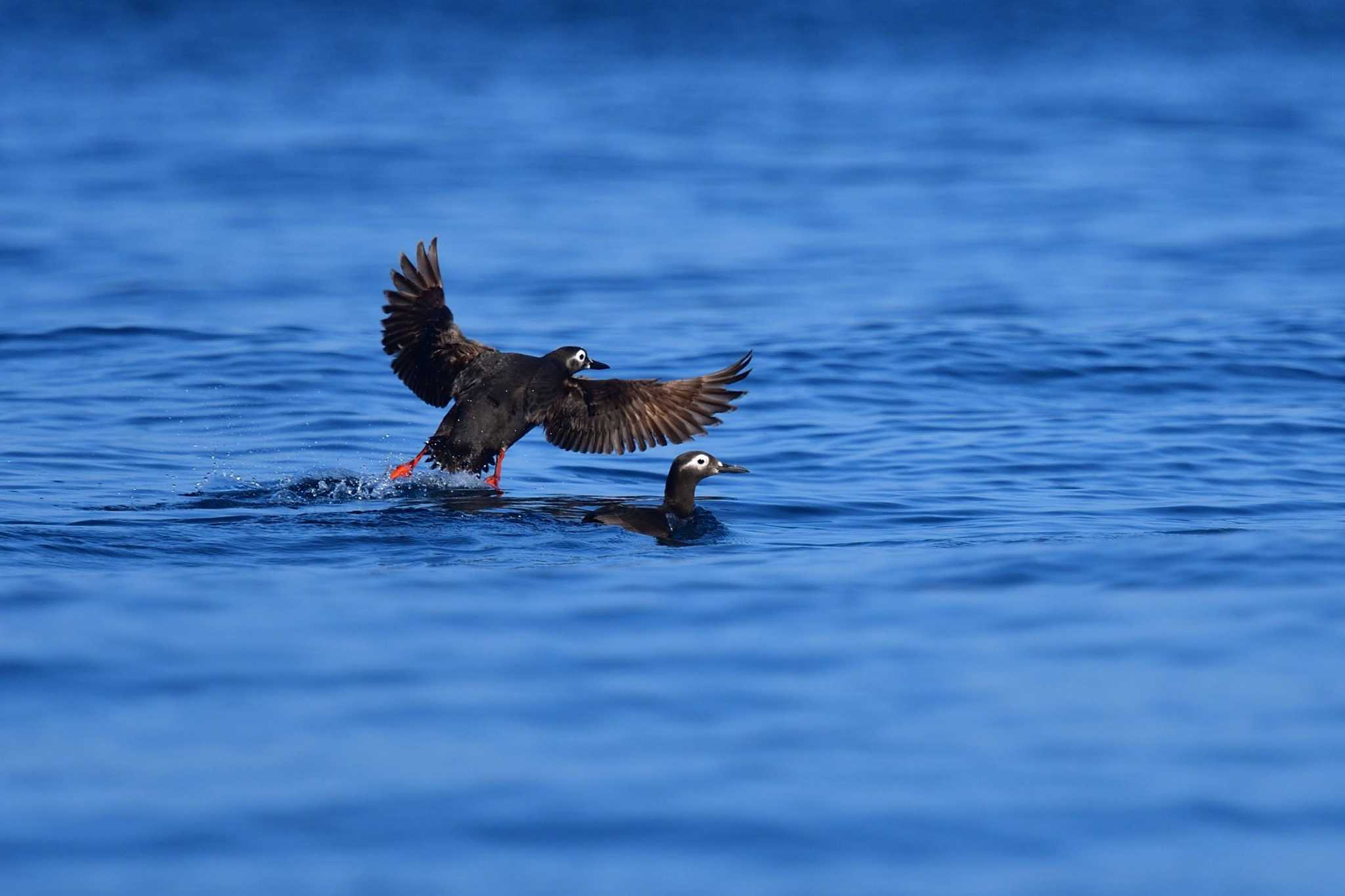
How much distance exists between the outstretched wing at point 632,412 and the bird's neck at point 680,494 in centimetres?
106

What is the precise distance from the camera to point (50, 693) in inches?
253

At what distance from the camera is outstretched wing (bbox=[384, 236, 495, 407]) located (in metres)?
12.0

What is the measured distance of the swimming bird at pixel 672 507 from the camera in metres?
9.94

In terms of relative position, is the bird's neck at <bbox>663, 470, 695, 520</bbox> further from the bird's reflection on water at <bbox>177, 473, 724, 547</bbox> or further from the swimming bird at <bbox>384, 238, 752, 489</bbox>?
the swimming bird at <bbox>384, 238, 752, 489</bbox>

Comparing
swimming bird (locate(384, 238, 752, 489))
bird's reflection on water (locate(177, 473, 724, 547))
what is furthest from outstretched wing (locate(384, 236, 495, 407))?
bird's reflection on water (locate(177, 473, 724, 547))

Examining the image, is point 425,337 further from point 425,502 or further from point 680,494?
point 680,494

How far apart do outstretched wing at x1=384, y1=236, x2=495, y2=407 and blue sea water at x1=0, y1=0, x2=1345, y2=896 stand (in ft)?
2.63

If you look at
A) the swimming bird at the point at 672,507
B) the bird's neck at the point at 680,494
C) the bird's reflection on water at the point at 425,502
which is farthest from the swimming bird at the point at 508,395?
the bird's neck at the point at 680,494

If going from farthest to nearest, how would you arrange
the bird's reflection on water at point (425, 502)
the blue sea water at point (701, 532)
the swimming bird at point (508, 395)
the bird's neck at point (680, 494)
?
the swimming bird at point (508, 395)
the bird's neck at point (680, 494)
the bird's reflection on water at point (425, 502)
the blue sea water at point (701, 532)

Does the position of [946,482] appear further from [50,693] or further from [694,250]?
[694,250]

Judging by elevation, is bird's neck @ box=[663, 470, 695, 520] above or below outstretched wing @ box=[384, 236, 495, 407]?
below

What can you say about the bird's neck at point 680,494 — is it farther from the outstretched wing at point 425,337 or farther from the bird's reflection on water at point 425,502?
the outstretched wing at point 425,337

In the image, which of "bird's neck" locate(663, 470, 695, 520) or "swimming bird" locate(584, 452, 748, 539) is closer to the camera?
"swimming bird" locate(584, 452, 748, 539)

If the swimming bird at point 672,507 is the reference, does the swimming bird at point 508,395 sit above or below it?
above
